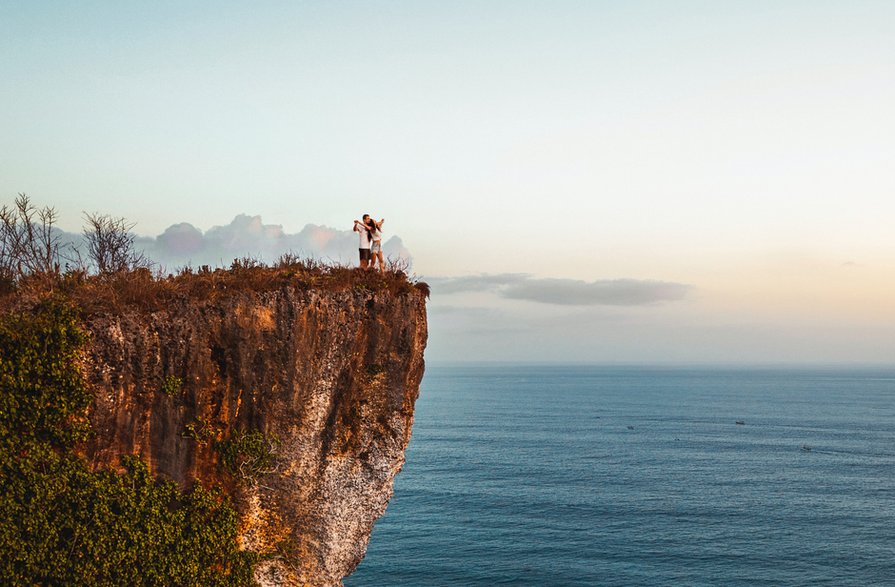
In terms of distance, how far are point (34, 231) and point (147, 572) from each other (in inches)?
1075

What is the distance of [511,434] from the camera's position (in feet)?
449

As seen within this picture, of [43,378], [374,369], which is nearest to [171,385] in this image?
[43,378]

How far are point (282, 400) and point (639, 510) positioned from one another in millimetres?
68576

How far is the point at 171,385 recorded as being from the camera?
20781mm

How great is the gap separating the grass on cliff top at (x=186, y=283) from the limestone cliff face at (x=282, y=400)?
35cm

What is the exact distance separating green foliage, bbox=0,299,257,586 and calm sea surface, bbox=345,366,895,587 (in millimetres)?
43206

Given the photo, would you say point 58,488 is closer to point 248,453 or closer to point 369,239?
point 248,453

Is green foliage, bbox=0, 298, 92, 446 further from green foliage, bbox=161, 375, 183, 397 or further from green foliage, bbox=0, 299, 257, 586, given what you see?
green foliage, bbox=161, 375, 183, 397

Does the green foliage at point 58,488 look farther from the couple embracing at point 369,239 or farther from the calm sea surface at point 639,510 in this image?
the calm sea surface at point 639,510

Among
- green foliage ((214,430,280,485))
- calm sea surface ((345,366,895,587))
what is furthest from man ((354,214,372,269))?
calm sea surface ((345,366,895,587))

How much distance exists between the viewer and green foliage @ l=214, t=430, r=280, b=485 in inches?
882

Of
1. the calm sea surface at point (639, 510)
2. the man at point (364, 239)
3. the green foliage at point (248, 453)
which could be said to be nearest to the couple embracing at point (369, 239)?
the man at point (364, 239)

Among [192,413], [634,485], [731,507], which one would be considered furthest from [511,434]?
[192,413]

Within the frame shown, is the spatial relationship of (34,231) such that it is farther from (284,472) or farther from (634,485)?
(634,485)
